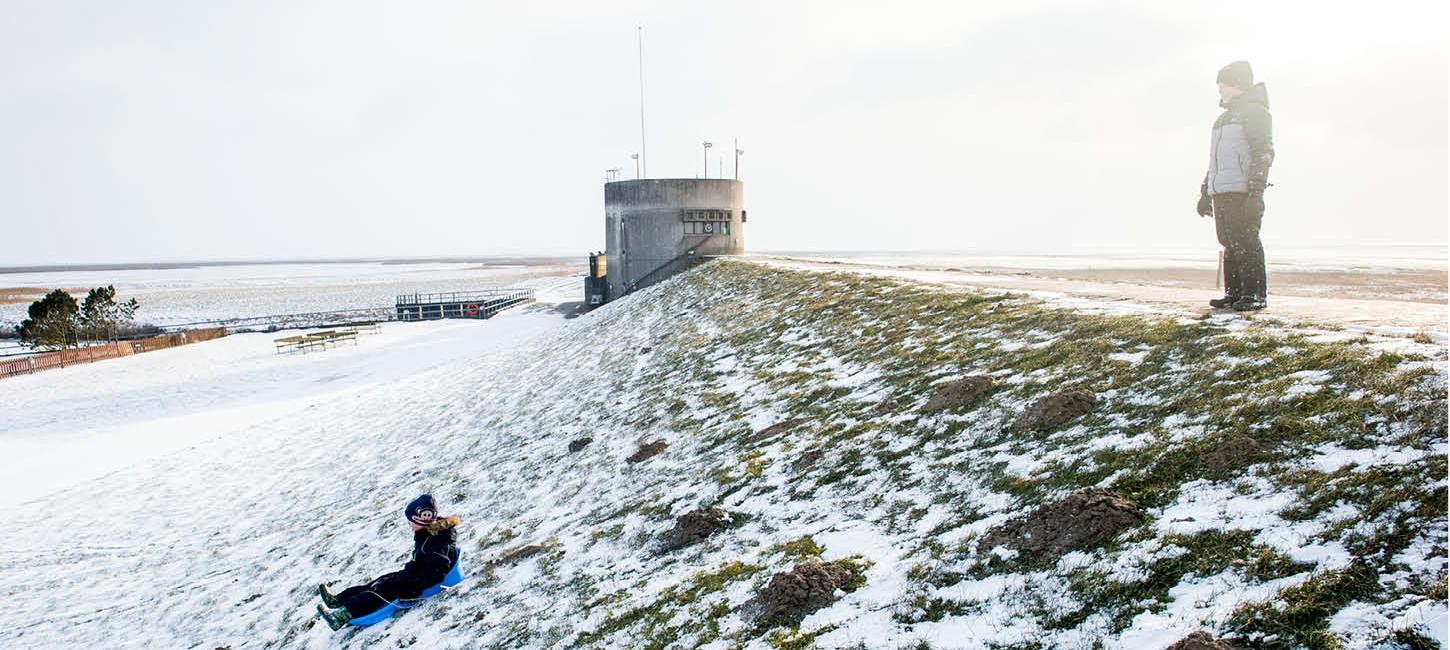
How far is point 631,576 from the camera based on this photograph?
268 inches

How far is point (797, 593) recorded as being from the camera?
532 centimetres

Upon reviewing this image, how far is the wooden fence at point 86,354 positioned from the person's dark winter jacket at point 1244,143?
154 ft

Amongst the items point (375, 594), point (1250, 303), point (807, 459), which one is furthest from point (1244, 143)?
point (375, 594)

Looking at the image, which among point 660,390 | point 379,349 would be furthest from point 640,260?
point 660,390

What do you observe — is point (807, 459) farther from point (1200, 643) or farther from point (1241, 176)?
point (1241, 176)

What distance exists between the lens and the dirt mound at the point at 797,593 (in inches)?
205

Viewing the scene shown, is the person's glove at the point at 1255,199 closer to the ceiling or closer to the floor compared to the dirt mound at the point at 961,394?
closer to the ceiling

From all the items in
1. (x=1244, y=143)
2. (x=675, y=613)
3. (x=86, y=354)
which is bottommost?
(x=86, y=354)

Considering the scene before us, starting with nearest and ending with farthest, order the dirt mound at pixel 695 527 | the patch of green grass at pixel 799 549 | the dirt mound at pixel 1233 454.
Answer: the dirt mound at pixel 1233 454
the patch of green grass at pixel 799 549
the dirt mound at pixel 695 527

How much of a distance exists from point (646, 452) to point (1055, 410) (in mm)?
5547

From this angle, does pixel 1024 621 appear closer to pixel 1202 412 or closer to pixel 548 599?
pixel 1202 412

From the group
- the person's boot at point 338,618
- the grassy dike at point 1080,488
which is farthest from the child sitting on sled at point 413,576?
the grassy dike at point 1080,488

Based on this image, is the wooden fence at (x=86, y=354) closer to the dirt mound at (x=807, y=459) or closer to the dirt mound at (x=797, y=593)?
the dirt mound at (x=807, y=459)

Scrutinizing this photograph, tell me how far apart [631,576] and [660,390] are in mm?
7094
